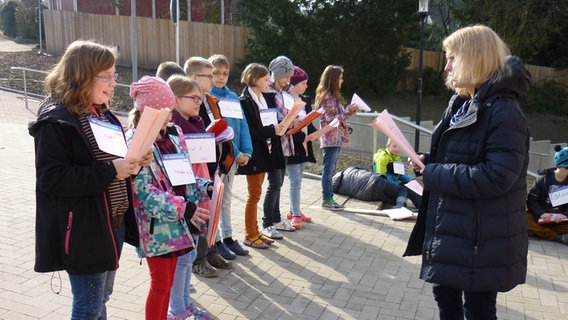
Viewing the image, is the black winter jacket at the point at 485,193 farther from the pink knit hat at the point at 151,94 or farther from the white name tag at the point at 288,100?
the white name tag at the point at 288,100

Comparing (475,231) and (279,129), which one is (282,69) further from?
(475,231)

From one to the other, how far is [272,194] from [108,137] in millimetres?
2990

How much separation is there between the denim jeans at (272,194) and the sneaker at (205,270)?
1.19 metres

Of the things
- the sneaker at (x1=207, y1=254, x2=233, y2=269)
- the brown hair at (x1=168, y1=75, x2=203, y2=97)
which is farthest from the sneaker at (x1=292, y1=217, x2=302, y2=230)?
the brown hair at (x1=168, y1=75, x2=203, y2=97)

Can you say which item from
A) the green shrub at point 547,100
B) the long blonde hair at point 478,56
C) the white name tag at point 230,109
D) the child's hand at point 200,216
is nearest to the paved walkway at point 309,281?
the child's hand at point 200,216

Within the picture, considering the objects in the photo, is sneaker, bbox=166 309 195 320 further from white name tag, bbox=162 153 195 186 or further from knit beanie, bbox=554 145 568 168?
knit beanie, bbox=554 145 568 168

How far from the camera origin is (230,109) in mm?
4727

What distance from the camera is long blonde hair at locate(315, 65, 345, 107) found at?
21.5ft

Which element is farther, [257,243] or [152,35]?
[152,35]

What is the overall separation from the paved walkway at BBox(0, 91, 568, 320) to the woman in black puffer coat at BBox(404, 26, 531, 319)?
4.67 feet

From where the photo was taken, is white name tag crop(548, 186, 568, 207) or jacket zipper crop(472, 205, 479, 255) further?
white name tag crop(548, 186, 568, 207)

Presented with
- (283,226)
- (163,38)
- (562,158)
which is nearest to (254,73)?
(283,226)

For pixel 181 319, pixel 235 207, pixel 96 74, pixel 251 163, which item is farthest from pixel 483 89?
pixel 235 207

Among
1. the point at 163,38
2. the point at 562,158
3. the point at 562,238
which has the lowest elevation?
the point at 562,238
